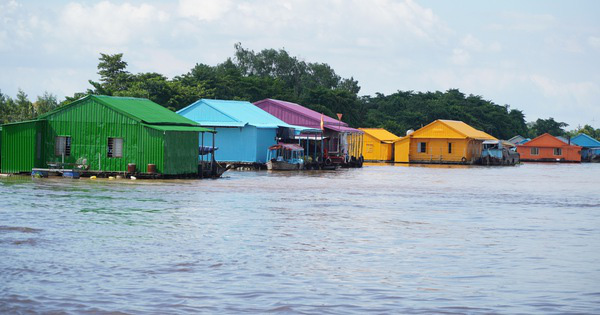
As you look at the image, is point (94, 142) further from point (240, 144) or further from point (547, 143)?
point (547, 143)

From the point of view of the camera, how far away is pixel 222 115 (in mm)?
57844

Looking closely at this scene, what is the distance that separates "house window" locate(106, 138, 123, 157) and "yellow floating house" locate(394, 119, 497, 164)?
168ft

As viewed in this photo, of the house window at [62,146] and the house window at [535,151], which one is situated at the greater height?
the house window at [535,151]

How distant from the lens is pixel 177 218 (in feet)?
75.9

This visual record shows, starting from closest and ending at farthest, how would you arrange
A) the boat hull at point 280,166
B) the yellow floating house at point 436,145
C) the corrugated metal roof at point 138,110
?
the corrugated metal roof at point 138,110, the boat hull at point 280,166, the yellow floating house at point 436,145

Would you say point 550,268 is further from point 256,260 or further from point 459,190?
point 459,190

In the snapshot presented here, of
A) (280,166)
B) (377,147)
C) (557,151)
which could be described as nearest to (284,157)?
(280,166)

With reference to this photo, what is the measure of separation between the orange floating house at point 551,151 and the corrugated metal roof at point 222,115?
60.8m

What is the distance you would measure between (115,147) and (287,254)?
24.8 meters

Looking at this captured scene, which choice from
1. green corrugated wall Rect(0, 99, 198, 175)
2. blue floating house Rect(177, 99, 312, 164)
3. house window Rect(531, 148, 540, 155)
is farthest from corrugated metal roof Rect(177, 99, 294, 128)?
house window Rect(531, 148, 540, 155)

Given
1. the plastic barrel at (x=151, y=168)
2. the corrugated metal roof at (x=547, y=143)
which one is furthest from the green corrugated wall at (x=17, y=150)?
the corrugated metal roof at (x=547, y=143)

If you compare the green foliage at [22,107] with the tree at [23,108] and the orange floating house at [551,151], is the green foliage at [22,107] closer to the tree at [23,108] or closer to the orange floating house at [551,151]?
the tree at [23,108]

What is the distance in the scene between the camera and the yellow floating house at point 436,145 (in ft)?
283

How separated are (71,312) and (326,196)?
22.5 meters
